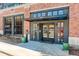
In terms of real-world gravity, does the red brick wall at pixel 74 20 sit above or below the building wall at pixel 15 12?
below

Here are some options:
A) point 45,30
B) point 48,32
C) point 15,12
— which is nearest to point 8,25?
point 15,12

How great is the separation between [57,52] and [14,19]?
24.0 ft

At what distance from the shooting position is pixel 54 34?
1405cm

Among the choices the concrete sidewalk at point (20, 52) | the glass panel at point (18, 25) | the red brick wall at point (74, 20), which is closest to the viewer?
the concrete sidewalk at point (20, 52)

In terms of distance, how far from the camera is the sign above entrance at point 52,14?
42.0 ft

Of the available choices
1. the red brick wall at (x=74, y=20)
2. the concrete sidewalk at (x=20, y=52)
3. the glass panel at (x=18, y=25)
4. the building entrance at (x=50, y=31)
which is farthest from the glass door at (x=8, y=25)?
the red brick wall at (x=74, y=20)

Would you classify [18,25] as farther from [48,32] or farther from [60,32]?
[60,32]

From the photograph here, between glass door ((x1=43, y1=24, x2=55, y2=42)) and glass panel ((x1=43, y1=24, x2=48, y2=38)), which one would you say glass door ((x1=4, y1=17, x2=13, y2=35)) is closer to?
glass panel ((x1=43, y1=24, x2=48, y2=38))

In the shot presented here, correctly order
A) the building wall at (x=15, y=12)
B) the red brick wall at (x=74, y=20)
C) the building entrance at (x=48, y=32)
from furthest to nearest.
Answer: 1. the building wall at (x=15, y=12)
2. the building entrance at (x=48, y=32)
3. the red brick wall at (x=74, y=20)

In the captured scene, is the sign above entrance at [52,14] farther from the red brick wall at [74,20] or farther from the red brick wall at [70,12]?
the red brick wall at [74,20]

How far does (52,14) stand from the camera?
45.8 feet

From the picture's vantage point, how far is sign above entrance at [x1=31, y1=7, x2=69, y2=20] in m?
12.8

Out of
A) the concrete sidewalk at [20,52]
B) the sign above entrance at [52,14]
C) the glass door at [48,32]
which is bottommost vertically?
the concrete sidewalk at [20,52]

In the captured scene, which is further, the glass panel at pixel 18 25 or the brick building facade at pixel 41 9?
the glass panel at pixel 18 25
